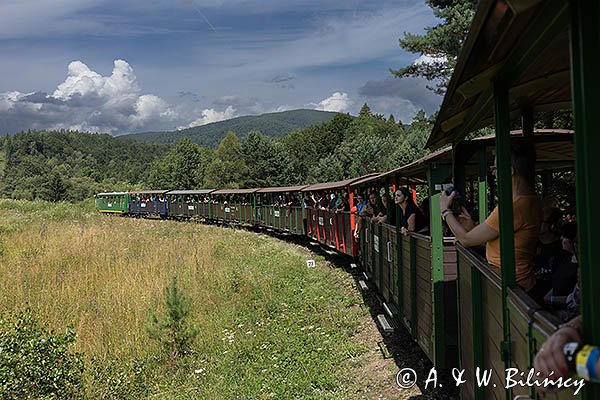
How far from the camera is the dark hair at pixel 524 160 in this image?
309 centimetres

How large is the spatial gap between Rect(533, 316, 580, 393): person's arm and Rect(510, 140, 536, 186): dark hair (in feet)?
4.73

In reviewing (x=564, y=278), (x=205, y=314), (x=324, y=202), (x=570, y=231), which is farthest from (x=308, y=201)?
(x=564, y=278)

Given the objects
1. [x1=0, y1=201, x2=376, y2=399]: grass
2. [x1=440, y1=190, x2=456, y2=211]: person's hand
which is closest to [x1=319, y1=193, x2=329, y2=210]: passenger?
[x1=0, y1=201, x2=376, y2=399]: grass

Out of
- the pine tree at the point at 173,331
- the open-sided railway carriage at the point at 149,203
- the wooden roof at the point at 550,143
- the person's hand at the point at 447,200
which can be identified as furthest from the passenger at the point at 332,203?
the open-sided railway carriage at the point at 149,203

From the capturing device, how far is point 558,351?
66.8 inches

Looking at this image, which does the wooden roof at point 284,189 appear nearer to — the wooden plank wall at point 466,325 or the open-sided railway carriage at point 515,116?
the wooden plank wall at point 466,325

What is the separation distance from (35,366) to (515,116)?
19.0ft

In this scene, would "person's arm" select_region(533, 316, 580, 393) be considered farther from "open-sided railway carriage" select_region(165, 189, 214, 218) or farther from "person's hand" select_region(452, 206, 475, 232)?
"open-sided railway carriage" select_region(165, 189, 214, 218)

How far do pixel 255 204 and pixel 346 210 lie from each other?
15.0 metres

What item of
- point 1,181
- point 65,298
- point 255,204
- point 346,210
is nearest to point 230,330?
point 65,298

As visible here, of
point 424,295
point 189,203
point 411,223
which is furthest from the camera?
point 189,203

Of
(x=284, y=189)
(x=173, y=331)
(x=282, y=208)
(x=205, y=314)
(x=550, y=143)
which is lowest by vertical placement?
(x=205, y=314)

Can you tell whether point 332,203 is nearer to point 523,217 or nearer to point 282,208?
point 282,208

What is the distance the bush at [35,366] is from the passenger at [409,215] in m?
4.24
